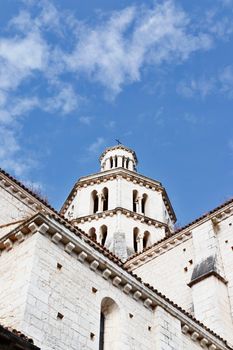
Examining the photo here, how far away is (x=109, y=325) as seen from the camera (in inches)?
469

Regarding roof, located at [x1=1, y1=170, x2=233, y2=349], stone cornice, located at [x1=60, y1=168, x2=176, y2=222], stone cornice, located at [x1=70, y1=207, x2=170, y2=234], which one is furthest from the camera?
stone cornice, located at [x1=60, y1=168, x2=176, y2=222]

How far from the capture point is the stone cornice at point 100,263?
11.4 m

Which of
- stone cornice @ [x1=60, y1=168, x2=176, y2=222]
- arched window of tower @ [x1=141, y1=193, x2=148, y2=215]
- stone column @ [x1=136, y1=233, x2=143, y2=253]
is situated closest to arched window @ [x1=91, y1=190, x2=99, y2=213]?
stone cornice @ [x1=60, y1=168, x2=176, y2=222]

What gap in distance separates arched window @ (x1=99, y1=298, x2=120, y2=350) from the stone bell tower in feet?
40.9

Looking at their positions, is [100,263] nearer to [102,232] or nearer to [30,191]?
[30,191]

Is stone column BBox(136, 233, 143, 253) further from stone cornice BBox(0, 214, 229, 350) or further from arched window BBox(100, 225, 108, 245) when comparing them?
stone cornice BBox(0, 214, 229, 350)

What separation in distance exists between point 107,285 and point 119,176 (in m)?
16.7

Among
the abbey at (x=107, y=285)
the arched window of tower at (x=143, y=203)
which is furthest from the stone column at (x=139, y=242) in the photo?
the abbey at (x=107, y=285)

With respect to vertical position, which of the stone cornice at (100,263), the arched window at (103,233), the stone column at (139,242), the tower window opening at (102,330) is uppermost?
the arched window at (103,233)

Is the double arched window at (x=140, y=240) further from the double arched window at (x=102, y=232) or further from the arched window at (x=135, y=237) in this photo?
the double arched window at (x=102, y=232)

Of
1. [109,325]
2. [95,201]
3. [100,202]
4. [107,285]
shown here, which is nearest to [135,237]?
[100,202]

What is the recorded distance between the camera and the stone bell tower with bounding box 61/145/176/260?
2602 cm

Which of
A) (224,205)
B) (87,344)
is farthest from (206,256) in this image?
(87,344)

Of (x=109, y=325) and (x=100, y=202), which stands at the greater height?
(x=100, y=202)
